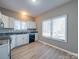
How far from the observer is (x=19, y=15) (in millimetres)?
5582

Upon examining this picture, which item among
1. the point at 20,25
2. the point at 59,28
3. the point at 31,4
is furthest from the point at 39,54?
the point at 20,25

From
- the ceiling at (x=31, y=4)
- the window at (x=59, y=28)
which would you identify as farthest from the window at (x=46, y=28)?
the ceiling at (x=31, y=4)

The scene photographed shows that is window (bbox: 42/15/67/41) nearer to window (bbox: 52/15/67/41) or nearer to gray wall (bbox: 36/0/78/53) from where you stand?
window (bbox: 52/15/67/41)

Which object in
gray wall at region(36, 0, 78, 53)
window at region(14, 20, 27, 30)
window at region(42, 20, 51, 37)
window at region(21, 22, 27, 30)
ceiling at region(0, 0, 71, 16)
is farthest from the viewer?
window at region(21, 22, 27, 30)

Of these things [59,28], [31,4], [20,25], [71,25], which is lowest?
[59,28]

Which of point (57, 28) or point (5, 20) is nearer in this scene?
point (5, 20)

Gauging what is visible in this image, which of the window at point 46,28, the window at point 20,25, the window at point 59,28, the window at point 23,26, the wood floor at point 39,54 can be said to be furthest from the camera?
the window at point 23,26

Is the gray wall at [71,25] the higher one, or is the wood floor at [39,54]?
the gray wall at [71,25]

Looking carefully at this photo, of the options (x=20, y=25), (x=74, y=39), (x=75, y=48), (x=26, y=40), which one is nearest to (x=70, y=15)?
(x=74, y=39)

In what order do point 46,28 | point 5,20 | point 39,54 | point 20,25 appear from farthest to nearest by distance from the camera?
point 20,25
point 46,28
point 5,20
point 39,54

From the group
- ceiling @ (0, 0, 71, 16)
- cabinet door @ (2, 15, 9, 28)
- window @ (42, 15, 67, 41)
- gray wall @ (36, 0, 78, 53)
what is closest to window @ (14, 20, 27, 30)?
cabinet door @ (2, 15, 9, 28)

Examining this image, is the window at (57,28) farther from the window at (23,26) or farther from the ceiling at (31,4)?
the window at (23,26)

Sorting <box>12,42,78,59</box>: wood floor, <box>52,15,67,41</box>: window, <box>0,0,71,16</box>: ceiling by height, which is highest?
<box>0,0,71,16</box>: ceiling

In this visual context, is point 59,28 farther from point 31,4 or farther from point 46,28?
point 31,4
